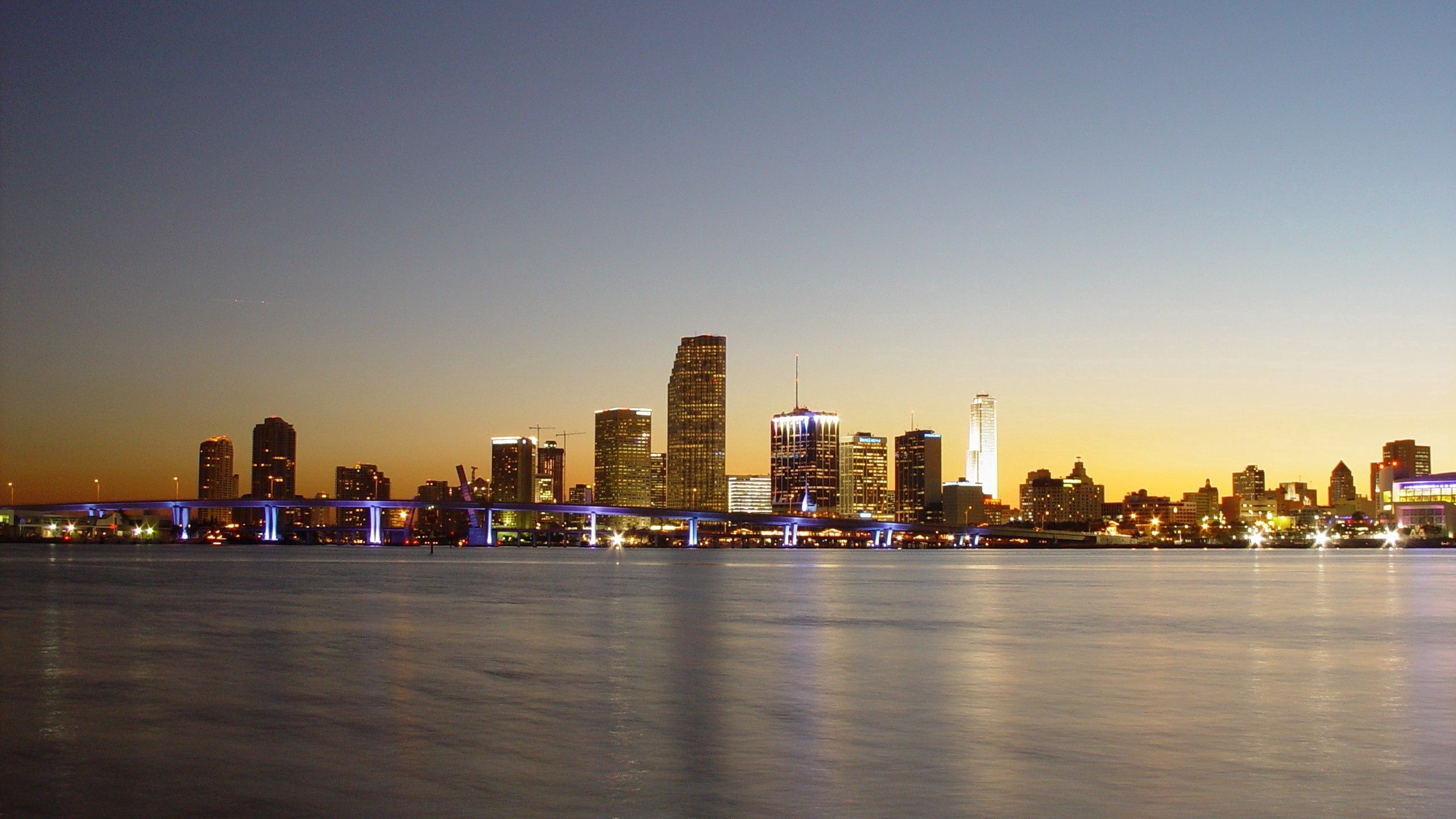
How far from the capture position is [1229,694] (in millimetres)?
26375

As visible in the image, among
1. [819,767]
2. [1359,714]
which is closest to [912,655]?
[1359,714]

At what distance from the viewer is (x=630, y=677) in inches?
1150

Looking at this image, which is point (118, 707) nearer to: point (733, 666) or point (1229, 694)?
point (733, 666)

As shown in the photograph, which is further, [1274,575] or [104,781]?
[1274,575]

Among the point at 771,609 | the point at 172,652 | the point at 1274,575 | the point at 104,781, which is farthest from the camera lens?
the point at 1274,575

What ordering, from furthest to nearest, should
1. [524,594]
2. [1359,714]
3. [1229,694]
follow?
[524,594], [1229,694], [1359,714]

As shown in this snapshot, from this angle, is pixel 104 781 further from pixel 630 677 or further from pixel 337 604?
pixel 337 604

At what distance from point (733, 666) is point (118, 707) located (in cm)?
1328

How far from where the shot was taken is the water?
53.0ft

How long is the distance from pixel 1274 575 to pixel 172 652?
315 ft

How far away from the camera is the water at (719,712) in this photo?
16156 millimetres

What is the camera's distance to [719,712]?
77.8ft

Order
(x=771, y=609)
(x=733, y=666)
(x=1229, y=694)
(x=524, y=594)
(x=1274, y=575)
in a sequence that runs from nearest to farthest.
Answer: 1. (x=1229, y=694)
2. (x=733, y=666)
3. (x=771, y=609)
4. (x=524, y=594)
5. (x=1274, y=575)

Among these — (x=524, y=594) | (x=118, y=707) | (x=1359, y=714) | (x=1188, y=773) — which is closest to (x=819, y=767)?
(x=1188, y=773)
